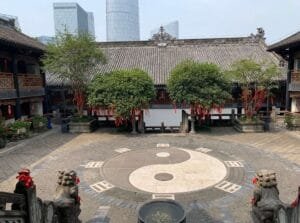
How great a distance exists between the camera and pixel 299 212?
467 centimetres

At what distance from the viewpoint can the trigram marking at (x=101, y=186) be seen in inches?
351

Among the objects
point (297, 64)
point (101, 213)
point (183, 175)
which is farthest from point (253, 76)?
point (101, 213)

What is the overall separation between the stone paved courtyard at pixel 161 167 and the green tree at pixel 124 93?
6.48 ft

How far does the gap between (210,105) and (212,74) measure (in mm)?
2082

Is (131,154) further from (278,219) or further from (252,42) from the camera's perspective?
(252,42)

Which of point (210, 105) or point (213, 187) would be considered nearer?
point (213, 187)

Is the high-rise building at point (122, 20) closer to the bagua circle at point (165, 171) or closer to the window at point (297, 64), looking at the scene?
the window at point (297, 64)

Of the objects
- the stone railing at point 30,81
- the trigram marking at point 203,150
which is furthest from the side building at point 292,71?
the stone railing at point 30,81

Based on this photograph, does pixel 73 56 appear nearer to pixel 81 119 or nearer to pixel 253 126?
pixel 81 119

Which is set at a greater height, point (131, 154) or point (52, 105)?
point (52, 105)

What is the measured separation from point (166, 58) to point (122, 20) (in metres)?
109

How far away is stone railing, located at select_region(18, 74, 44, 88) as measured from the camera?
19006 millimetres

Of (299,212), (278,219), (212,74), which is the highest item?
(212,74)

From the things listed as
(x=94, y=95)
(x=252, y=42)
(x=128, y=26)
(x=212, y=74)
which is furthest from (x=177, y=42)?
(x=128, y=26)
